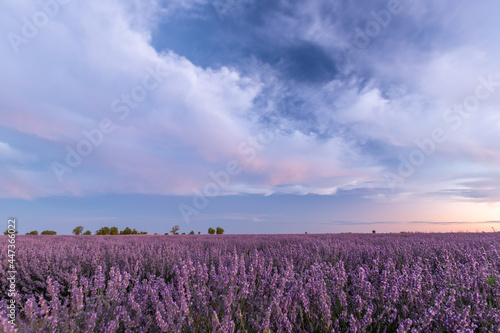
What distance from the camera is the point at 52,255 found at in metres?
4.84

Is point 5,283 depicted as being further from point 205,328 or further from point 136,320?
point 205,328

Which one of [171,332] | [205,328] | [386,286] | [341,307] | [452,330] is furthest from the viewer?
[386,286]

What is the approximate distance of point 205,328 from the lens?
1.83 meters

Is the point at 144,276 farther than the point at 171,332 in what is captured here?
Yes

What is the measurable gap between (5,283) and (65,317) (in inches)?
117

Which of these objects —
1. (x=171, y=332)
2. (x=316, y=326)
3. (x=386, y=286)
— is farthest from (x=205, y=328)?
(x=386, y=286)

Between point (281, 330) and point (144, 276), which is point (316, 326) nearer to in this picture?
→ point (281, 330)

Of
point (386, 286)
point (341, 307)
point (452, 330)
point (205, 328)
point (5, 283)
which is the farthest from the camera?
point (5, 283)

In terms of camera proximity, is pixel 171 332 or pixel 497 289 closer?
pixel 171 332

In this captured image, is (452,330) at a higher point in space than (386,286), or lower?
lower

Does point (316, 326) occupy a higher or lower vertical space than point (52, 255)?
lower

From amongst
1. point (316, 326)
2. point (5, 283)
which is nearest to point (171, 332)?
point (316, 326)

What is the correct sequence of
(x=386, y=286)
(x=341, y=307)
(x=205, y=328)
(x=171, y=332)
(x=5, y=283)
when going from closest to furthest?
(x=171, y=332) < (x=205, y=328) < (x=341, y=307) < (x=386, y=286) < (x=5, y=283)

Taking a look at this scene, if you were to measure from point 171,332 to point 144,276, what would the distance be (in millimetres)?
2712
